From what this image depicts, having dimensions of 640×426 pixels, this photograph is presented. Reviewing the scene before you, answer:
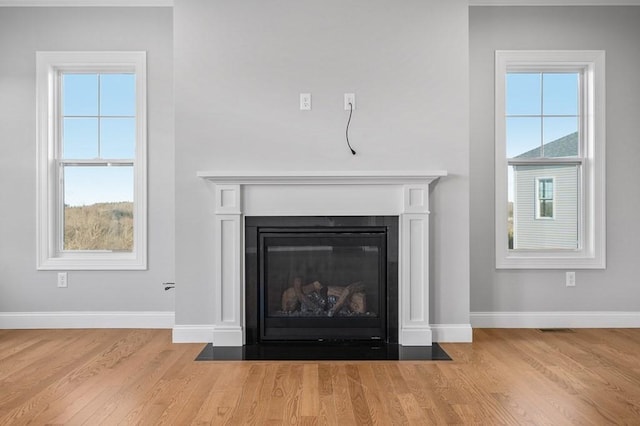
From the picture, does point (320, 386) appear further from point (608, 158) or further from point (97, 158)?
point (608, 158)

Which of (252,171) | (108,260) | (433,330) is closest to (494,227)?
(433,330)

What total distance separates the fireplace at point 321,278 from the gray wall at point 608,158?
97 centimetres

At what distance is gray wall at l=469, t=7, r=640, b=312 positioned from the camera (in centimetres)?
410

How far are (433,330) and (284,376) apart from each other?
1.26 m

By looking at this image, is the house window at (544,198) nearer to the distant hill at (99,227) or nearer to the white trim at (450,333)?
the white trim at (450,333)

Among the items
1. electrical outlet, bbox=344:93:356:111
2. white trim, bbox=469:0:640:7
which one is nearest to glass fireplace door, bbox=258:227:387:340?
electrical outlet, bbox=344:93:356:111

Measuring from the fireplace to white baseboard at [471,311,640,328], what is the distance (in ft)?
3.29

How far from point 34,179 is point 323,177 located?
246 cm

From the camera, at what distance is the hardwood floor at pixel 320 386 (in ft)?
7.52

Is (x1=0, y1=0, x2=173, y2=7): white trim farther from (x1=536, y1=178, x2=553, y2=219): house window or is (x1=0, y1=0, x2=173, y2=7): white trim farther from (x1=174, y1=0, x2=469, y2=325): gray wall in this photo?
(x1=536, y1=178, x2=553, y2=219): house window

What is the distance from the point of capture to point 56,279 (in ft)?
13.5

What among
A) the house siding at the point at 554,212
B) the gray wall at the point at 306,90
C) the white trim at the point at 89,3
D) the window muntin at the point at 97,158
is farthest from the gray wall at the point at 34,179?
the house siding at the point at 554,212

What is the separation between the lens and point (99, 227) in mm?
4227

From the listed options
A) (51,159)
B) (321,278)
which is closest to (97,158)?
(51,159)
